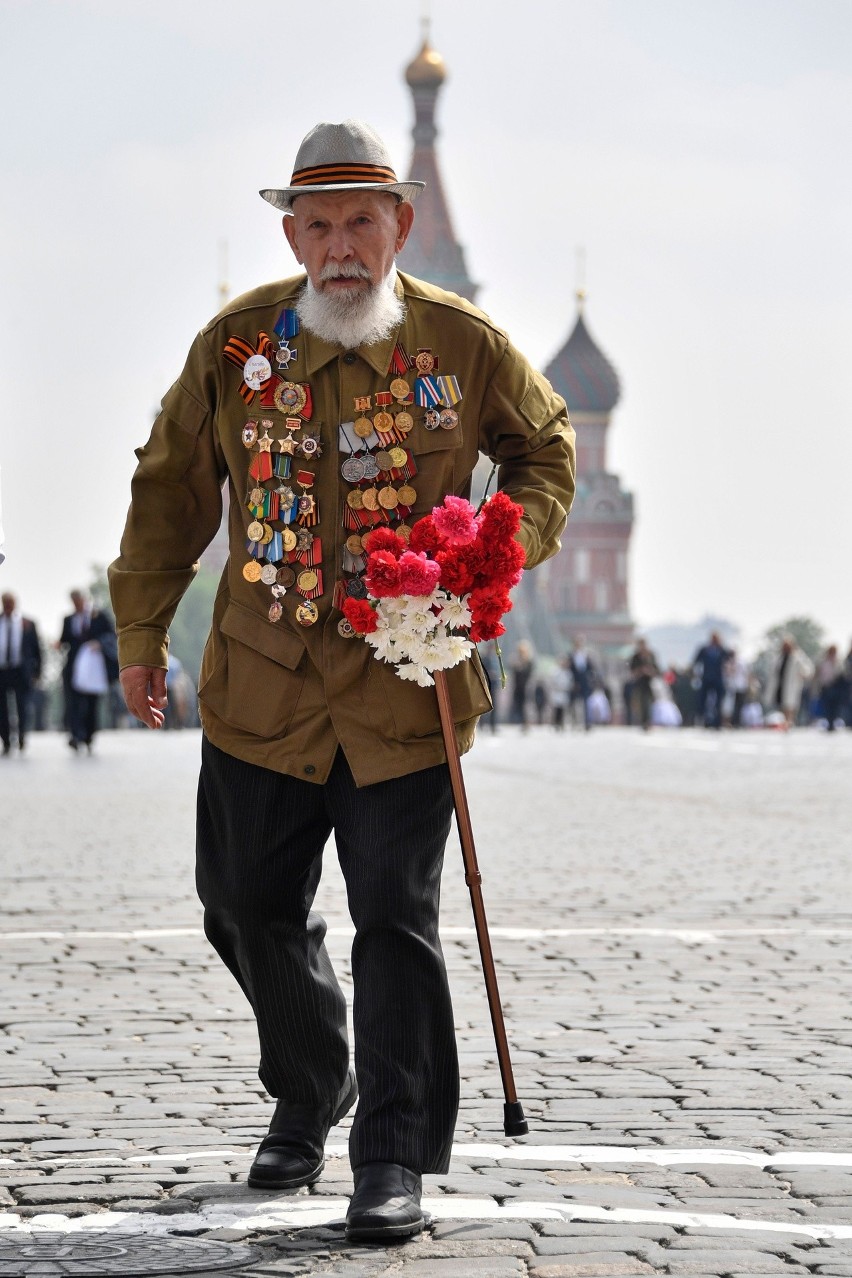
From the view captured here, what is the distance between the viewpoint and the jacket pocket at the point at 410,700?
4.38m

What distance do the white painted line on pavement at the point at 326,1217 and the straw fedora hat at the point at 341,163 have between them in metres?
1.84

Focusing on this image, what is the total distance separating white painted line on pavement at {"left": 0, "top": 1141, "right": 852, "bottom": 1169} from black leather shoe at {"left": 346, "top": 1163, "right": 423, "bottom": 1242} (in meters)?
0.55

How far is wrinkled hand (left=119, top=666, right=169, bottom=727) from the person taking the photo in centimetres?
462

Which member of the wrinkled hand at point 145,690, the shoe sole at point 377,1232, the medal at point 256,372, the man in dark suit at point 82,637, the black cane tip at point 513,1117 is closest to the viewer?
the shoe sole at point 377,1232

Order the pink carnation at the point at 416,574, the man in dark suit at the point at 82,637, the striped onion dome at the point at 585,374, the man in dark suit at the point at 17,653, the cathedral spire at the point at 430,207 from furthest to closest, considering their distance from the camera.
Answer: the striped onion dome at the point at 585,374 → the cathedral spire at the point at 430,207 → the man in dark suit at the point at 82,637 → the man in dark suit at the point at 17,653 → the pink carnation at the point at 416,574

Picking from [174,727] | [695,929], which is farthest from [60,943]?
[174,727]

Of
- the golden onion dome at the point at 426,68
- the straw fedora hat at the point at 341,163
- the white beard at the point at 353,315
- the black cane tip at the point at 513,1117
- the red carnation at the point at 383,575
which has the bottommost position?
the black cane tip at the point at 513,1117

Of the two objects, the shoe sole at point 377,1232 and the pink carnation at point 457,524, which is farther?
the pink carnation at point 457,524

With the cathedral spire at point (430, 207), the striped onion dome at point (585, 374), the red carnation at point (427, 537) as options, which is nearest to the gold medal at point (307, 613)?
the red carnation at point (427, 537)

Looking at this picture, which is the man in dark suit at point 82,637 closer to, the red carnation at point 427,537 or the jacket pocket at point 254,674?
the jacket pocket at point 254,674

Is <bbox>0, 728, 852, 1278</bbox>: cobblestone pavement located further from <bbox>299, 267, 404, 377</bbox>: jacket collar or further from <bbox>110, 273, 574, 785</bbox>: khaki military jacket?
<bbox>299, 267, 404, 377</bbox>: jacket collar

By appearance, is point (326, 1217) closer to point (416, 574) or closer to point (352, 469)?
point (416, 574)

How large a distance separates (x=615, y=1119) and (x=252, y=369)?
5.98 ft

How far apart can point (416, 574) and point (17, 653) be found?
19.8 m
